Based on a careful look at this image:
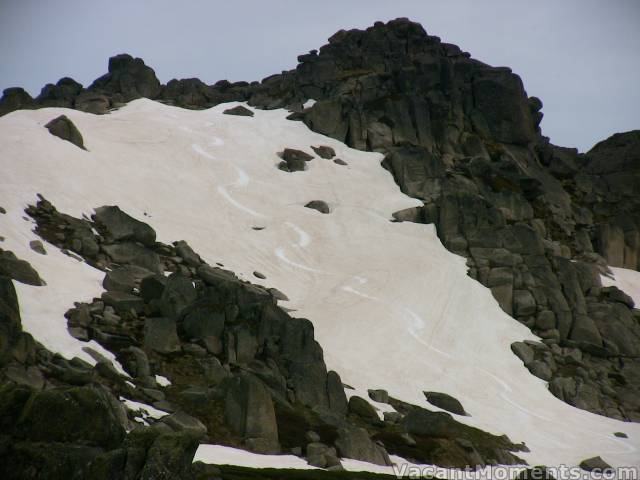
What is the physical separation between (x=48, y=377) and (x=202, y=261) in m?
32.6

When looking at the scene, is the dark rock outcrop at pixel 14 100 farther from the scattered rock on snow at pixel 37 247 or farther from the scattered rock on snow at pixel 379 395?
the scattered rock on snow at pixel 379 395

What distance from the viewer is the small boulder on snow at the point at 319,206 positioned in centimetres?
9131

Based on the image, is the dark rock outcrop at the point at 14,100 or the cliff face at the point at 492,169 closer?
the cliff face at the point at 492,169

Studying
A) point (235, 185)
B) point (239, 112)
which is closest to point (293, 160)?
point (235, 185)

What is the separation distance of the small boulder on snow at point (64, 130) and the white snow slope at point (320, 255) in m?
1.88

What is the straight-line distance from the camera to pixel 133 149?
295 ft

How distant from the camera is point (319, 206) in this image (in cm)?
9156

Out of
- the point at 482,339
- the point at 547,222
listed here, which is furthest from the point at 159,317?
the point at 547,222

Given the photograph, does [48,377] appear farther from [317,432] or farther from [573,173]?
[573,173]

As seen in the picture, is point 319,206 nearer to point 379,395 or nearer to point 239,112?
point 239,112

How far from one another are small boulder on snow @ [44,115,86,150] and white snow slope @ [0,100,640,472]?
73.9 inches

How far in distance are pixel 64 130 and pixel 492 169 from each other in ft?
210

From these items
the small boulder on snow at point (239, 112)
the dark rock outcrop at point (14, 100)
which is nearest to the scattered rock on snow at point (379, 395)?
the dark rock outcrop at point (14, 100)

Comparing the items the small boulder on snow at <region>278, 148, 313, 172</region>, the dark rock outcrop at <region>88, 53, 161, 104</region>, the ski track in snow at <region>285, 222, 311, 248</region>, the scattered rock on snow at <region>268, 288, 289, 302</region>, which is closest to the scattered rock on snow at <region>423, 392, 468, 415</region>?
the scattered rock on snow at <region>268, 288, 289, 302</region>
